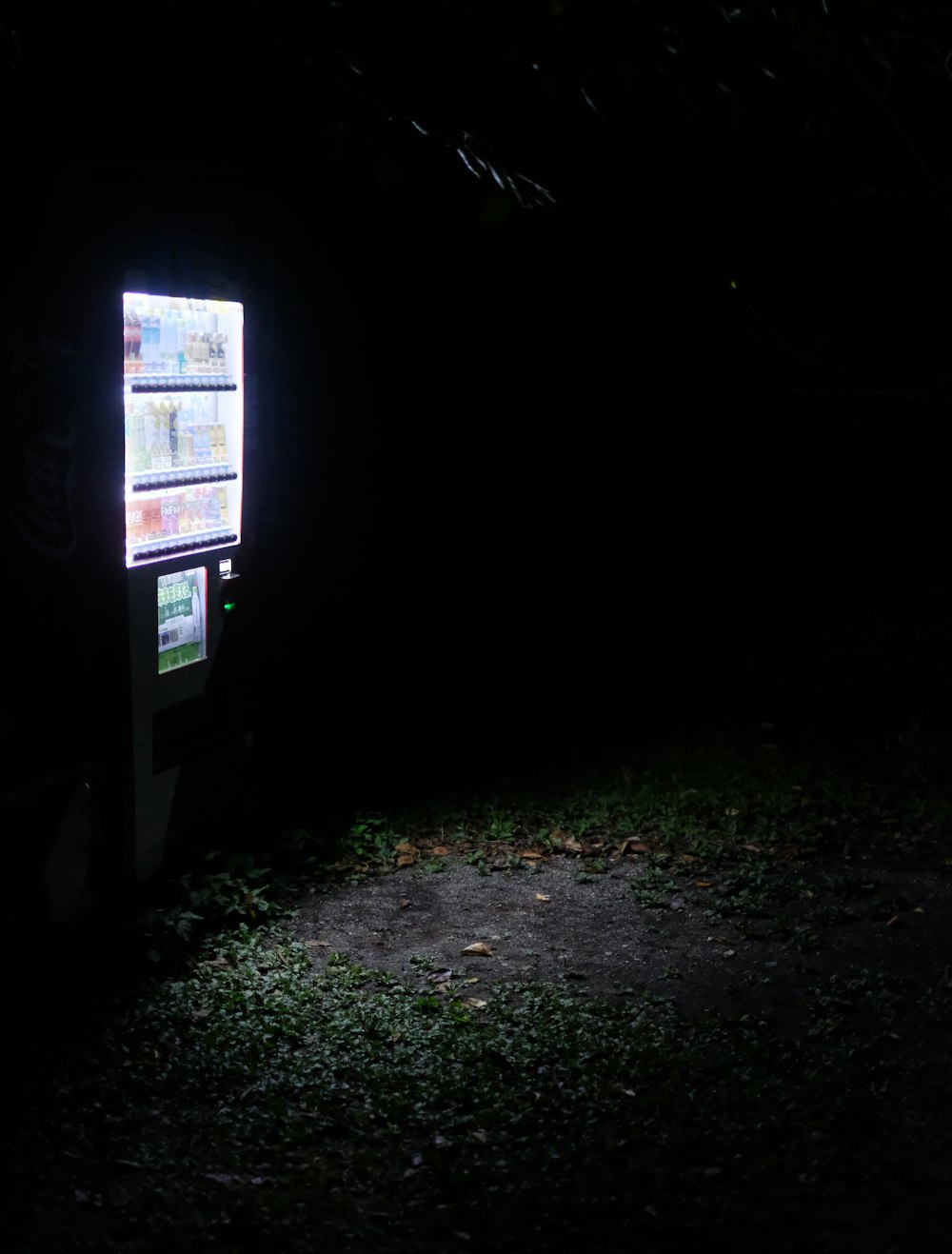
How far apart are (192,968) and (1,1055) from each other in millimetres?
985

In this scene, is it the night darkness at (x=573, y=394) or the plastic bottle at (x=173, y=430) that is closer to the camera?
the plastic bottle at (x=173, y=430)

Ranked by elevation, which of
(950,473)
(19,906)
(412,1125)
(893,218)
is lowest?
(412,1125)

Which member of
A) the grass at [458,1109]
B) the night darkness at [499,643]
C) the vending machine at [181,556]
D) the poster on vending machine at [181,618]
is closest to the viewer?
the grass at [458,1109]

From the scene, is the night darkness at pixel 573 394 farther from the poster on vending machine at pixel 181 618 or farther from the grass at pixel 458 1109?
the grass at pixel 458 1109

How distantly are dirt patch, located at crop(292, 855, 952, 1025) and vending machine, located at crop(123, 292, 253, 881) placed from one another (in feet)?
2.81

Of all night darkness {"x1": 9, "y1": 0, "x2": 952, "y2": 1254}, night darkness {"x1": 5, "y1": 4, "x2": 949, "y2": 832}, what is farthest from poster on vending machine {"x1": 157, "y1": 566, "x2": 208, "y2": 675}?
night darkness {"x1": 5, "y1": 4, "x2": 949, "y2": 832}

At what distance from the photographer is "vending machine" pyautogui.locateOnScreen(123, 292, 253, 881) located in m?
5.58

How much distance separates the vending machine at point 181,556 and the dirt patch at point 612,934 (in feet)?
2.81

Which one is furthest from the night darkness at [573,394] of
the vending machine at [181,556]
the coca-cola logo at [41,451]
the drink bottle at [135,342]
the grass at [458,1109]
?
the grass at [458,1109]

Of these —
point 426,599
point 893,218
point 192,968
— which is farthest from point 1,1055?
point 893,218

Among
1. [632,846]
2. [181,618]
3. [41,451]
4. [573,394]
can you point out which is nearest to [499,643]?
[573,394]

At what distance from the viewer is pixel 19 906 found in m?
4.89

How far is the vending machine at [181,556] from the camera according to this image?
558 centimetres

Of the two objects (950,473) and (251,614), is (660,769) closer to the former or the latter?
(251,614)
